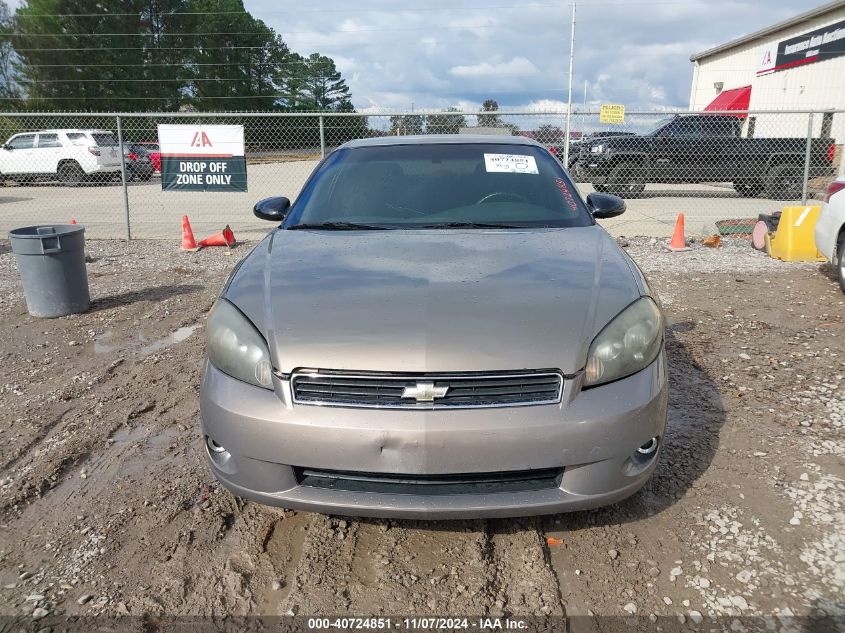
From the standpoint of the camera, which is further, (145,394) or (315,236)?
(145,394)

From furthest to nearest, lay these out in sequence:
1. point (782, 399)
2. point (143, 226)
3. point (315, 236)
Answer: point (143, 226)
point (782, 399)
point (315, 236)

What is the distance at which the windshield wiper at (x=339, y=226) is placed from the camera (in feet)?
10.8

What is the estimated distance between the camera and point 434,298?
2.37m

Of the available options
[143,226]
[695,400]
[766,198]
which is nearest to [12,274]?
[143,226]

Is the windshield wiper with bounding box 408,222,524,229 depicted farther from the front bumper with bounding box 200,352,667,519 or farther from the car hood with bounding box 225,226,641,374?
the front bumper with bounding box 200,352,667,519

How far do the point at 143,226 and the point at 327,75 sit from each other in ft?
185

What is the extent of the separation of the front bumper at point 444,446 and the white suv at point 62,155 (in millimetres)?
19711

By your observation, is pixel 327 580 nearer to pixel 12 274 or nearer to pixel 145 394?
pixel 145 394

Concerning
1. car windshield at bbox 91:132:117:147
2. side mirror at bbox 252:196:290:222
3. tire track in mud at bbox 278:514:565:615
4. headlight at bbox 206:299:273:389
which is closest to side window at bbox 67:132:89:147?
car windshield at bbox 91:132:117:147

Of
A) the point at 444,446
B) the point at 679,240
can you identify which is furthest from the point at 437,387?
the point at 679,240

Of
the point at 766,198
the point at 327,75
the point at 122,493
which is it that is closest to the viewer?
the point at 122,493

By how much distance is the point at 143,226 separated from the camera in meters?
11.9

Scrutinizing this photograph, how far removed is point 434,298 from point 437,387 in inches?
16.3

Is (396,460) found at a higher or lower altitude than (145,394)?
higher
